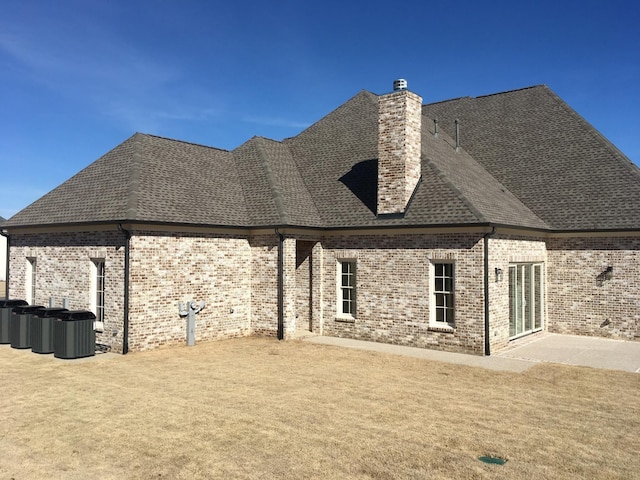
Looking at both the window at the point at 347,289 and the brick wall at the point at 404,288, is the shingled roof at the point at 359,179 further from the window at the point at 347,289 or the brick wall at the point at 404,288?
the window at the point at 347,289

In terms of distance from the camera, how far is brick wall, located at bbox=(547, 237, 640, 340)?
57.5ft

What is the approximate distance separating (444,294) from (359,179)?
5.91 metres

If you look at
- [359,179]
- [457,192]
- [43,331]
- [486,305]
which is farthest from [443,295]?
[43,331]

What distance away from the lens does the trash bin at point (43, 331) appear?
569 inches

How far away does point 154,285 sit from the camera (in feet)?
49.7

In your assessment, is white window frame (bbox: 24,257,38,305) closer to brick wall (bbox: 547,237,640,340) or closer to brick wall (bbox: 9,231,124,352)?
brick wall (bbox: 9,231,124,352)

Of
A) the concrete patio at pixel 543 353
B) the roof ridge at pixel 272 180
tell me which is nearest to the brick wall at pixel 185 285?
the roof ridge at pixel 272 180

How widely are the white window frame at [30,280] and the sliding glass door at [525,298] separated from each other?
16.9 m

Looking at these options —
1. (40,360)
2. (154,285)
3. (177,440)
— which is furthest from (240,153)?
(177,440)

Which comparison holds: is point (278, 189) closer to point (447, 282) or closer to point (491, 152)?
point (447, 282)

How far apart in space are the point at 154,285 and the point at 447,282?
8876 millimetres

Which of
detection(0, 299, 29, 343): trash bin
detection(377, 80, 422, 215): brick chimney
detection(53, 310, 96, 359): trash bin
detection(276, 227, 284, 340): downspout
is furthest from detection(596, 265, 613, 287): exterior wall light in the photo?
detection(0, 299, 29, 343): trash bin

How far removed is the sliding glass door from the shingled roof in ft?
5.40

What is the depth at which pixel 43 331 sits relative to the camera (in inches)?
569
